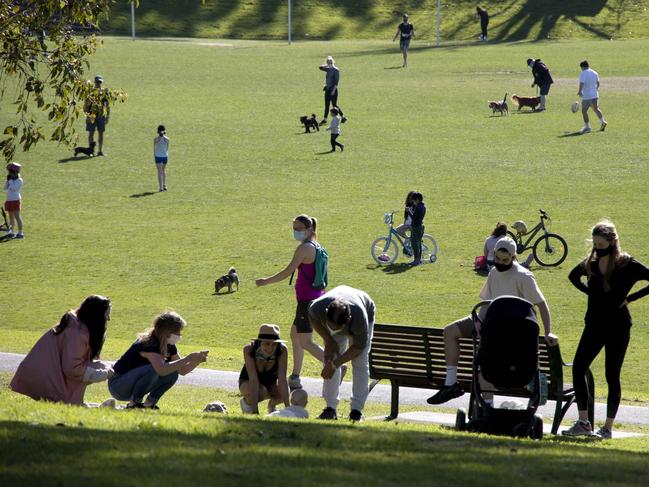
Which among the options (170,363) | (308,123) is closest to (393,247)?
(170,363)

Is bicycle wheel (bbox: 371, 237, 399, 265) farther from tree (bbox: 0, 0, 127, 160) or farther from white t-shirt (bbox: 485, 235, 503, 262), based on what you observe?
tree (bbox: 0, 0, 127, 160)

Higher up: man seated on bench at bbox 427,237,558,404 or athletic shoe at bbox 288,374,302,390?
man seated on bench at bbox 427,237,558,404

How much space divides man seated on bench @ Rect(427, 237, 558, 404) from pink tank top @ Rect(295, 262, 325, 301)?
270 centimetres

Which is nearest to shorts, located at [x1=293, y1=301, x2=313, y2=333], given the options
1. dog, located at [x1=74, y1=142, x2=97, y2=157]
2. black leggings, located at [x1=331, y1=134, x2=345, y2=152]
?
black leggings, located at [x1=331, y1=134, x2=345, y2=152]

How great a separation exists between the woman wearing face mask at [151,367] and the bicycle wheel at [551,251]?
12.0 m

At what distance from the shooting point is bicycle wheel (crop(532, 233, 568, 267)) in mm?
21422

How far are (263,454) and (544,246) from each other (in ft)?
50.6

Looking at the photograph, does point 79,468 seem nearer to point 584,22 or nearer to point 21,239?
point 21,239

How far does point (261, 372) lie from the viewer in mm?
10844

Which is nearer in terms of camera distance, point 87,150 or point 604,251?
point 604,251

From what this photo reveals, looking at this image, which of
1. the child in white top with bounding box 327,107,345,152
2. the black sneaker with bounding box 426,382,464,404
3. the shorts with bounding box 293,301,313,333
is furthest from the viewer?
the child in white top with bounding box 327,107,345,152

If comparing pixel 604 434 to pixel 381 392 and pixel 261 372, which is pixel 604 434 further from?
pixel 381 392

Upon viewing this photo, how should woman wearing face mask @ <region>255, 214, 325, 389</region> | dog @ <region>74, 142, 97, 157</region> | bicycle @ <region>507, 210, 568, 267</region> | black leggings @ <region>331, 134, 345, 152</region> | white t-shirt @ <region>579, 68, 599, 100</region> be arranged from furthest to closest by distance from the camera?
1. dog @ <region>74, 142, 97, 157</region>
2. white t-shirt @ <region>579, 68, 599, 100</region>
3. black leggings @ <region>331, 134, 345, 152</region>
4. bicycle @ <region>507, 210, 568, 267</region>
5. woman wearing face mask @ <region>255, 214, 325, 389</region>

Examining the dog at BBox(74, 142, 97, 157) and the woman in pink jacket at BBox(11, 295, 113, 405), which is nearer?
the woman in pink jacket at BBox(11, 295, 113, 405)
